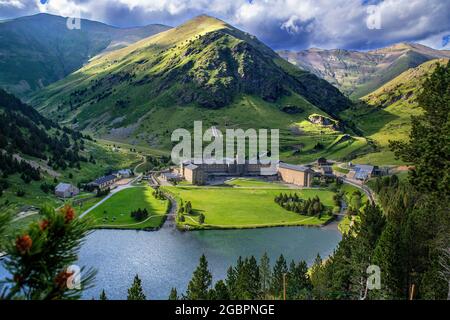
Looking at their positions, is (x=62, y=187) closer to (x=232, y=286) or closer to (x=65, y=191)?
(x=65, y=191)

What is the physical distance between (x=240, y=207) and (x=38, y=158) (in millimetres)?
62357

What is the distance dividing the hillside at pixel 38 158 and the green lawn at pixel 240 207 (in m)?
32.4

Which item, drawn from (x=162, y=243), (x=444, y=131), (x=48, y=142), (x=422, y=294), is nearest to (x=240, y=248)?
(x=162, y=243)

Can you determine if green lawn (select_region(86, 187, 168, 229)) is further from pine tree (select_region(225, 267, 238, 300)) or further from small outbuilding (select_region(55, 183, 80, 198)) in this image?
pine tree (select_region(225, 267, 238, 300))

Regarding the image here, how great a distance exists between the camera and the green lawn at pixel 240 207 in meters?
84.3

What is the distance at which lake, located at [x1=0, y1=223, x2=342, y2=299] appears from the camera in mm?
52281

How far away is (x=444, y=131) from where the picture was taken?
2377cm

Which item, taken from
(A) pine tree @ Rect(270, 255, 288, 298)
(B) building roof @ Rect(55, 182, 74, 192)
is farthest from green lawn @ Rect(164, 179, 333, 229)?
(A) pine tree @ Rect(270, 255, 288, 298)

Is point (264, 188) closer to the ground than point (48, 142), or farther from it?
closer to the ground

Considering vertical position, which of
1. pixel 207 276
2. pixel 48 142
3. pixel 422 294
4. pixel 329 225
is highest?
pixel 48 142

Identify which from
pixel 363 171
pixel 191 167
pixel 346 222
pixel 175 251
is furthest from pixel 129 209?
pixel 363 171

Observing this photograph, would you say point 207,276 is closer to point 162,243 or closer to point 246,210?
point 162,243

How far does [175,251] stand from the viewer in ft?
218
